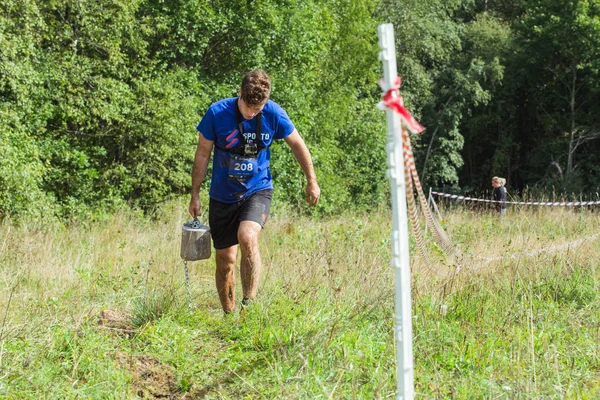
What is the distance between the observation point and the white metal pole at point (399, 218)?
2533mm

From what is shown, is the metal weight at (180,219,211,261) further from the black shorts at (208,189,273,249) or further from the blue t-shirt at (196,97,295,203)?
the blue t-shirt at (196,97,295,203)

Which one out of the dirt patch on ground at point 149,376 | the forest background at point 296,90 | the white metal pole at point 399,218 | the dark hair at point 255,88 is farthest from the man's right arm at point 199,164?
the forest background at point 296,90

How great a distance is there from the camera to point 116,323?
15.8 feet

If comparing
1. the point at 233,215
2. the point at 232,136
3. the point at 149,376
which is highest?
the point at 232,136

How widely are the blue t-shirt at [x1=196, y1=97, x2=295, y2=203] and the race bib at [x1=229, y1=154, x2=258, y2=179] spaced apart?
3 centimetres

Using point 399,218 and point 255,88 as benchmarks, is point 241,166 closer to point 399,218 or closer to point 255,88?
point 255,88

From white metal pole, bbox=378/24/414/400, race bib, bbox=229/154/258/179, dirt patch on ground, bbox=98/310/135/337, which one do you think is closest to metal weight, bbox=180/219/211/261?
race bib, bbox=229/154/258/179

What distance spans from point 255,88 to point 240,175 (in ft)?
2.17

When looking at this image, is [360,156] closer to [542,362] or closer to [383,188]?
[383,188]

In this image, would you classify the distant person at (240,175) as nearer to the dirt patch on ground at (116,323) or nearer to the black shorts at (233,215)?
the black shorts at (233,215)

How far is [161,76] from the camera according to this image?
1766 cm

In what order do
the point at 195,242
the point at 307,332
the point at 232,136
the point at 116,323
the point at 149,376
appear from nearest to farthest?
1. the point at 149,376
2. the point at 307,332
3. the point at 116,323
4. the point at 232,136
5. the point at 195,242

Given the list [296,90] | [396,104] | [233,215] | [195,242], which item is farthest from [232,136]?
[296,90]

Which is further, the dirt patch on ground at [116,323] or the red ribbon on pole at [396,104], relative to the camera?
the dirt patch on ground at [116,323]
